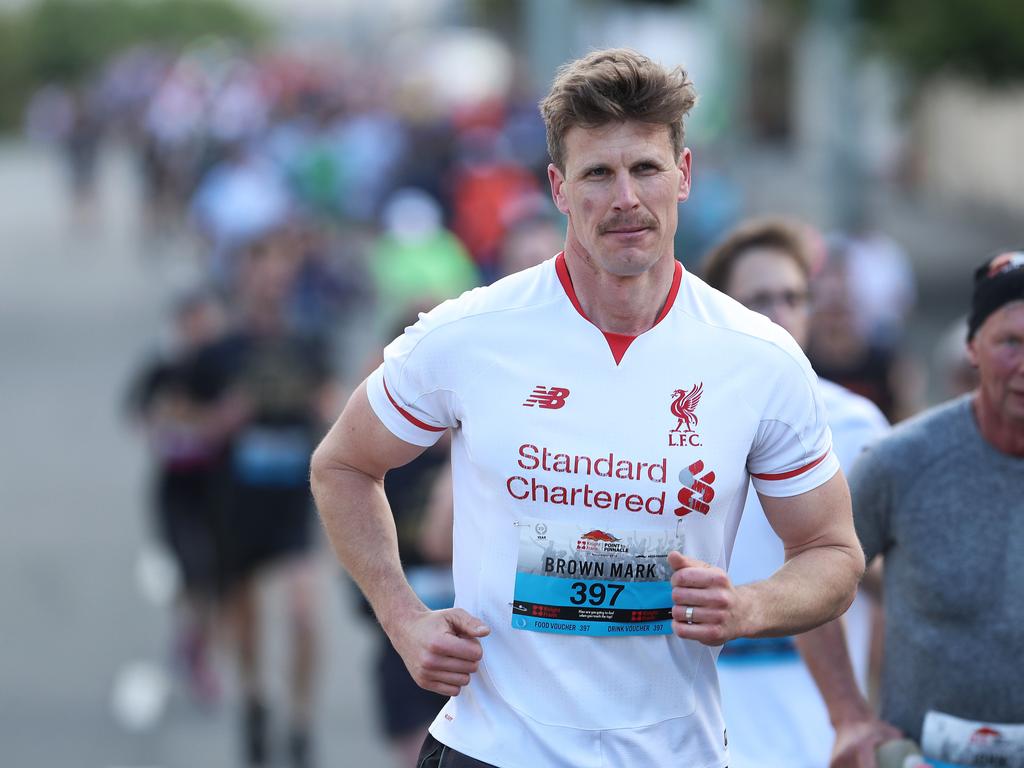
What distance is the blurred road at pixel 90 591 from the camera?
8547 mm

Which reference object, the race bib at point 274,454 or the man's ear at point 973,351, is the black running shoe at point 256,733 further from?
the man's ear at point 973,351

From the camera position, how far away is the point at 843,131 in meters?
19.2

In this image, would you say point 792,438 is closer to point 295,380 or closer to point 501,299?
point 501,299

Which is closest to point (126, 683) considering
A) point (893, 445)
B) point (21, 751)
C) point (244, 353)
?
point (21, 751)

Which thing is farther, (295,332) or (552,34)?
(552,34)

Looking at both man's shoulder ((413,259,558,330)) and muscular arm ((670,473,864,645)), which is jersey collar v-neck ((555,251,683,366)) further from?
muscular arm ((670,473,864,645))

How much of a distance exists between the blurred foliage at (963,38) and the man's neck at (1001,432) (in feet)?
54.3

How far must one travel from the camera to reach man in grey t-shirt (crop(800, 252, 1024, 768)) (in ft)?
12.9

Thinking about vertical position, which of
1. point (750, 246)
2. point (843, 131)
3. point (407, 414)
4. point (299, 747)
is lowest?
point (299, 747)

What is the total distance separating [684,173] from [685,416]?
45 cm

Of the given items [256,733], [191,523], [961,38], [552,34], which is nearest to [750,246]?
[256,733]

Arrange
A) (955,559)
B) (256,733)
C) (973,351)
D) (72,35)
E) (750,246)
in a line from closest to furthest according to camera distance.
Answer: (955,559) < (973,351) < (750,246) < (256,733) < (72,35)

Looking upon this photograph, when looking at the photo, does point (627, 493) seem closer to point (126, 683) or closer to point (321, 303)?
point (126, 683)

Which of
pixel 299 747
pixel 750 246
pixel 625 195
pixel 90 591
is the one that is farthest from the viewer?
pixel 90 591
